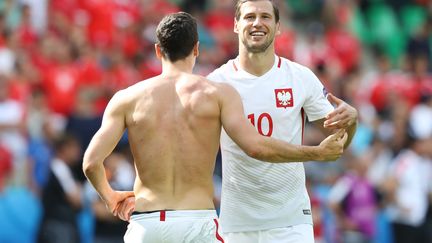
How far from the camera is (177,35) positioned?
6.97 metres

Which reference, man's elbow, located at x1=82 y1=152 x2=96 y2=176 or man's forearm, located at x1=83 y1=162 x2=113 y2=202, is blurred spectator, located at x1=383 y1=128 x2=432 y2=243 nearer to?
man's forearm, located at x1=83 y1=162 x2=113 y2=202

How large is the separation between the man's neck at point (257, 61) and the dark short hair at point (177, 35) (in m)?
0.89

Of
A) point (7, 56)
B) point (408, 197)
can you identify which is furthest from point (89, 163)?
point (408, 197)

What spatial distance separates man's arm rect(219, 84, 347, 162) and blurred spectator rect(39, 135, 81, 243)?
5.33 meters

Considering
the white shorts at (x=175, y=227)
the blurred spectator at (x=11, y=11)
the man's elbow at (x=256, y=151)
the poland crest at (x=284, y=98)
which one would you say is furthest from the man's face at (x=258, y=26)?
the blurred spectator at (x=11, y=11)

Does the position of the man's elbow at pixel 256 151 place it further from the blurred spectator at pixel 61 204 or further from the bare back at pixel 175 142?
the blurred spectator at pixel 61 204

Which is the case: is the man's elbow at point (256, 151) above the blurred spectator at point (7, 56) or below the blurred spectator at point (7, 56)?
below

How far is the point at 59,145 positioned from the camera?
39.9ft

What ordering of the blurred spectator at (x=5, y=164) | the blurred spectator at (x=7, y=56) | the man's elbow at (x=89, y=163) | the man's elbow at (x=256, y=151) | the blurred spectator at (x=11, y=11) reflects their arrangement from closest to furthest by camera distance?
the man's elbow at (x=256, y=151) → the man's elbow at (x=89, y=163) → the blurred spectator at (x=5, y=164) → the blurred spectator at (x=7, y=56) → the blurred spectator at (x=11, y=11)

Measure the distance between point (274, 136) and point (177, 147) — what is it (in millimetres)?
1086

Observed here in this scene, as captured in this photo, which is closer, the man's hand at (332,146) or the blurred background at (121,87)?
the man's hand at (332,146)

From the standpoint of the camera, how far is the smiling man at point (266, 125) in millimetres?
7762

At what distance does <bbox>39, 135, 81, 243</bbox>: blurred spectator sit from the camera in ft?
39.1

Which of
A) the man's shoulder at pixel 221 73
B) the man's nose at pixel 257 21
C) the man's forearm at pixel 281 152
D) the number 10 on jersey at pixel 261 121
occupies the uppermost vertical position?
the man's nose at pixel 257 21
